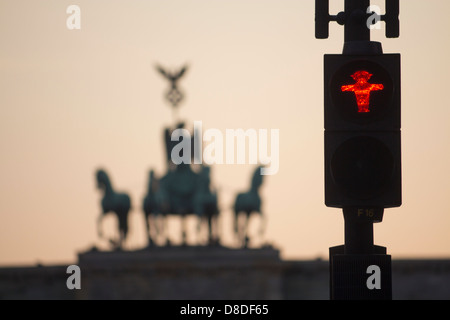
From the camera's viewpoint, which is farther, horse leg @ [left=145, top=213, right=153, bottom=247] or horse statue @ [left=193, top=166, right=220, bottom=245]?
horse leg @ [left=145, top=213, right=153, bottom=247]

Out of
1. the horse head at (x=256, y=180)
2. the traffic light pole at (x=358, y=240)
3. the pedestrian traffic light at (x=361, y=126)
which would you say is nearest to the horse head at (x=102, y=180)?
the horse head at (x=256, y=180)

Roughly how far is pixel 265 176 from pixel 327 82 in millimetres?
61164

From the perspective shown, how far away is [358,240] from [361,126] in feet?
2.20

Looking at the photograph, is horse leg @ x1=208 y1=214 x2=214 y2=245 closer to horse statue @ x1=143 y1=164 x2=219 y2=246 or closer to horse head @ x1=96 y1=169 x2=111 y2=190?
horse statue @ x1=143 y1=164 x2=219 y2=246

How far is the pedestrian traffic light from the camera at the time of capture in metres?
10.9

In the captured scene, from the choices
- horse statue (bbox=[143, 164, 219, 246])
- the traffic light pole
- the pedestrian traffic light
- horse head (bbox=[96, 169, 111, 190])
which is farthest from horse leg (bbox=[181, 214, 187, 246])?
the pedestrian traffic light

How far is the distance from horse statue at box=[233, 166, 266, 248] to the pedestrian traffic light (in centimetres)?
5862

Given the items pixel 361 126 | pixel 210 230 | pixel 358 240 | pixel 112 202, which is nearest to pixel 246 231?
pixel 210 230

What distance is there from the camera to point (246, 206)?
7000 centimetres

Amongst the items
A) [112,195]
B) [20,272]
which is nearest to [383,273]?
[112,195]

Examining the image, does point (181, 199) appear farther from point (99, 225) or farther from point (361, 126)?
point (361, 126)

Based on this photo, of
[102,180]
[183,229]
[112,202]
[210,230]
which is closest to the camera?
[102,180]

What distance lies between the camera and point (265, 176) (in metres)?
72.1

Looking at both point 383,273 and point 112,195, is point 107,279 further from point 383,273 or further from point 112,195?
point 383,273
